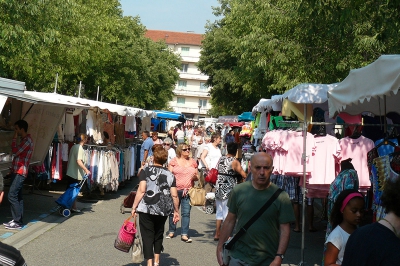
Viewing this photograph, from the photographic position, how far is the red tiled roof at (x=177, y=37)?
401 ft

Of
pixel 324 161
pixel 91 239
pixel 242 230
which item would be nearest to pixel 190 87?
pixel 91 239

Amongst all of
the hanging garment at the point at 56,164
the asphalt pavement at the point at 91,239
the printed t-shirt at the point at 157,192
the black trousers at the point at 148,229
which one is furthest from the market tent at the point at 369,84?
the hanging garment at the point at 56,164

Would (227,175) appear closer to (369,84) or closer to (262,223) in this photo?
(369,84)

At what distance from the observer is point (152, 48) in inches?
2499

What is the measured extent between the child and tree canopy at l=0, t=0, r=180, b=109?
1279 cm

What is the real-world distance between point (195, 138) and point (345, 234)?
91.7ft

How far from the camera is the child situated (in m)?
4.75

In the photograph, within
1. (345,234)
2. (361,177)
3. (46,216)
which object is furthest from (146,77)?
(345,234)

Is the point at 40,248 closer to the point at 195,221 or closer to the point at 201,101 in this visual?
the point at 195,221

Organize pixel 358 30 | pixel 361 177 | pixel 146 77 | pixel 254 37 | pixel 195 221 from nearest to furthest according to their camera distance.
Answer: pixel 361 177 < pixel 195 221 < pixel 358 30 < pixel 254 37 < pixel 146 77

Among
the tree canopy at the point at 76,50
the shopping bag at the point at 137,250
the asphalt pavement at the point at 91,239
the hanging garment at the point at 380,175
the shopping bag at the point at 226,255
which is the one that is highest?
the tree canopy at the point at 76,50

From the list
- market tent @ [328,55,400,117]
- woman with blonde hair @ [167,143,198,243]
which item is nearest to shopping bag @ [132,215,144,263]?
woman with blonde hair @ [167,143,198,243]

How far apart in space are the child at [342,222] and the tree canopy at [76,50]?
1279 centimetres

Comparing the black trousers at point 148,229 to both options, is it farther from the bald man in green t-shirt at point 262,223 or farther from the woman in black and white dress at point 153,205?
the bald man in green t-shirt at point 262,223
